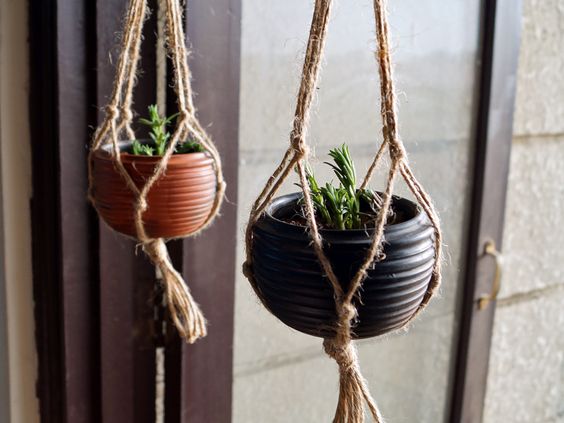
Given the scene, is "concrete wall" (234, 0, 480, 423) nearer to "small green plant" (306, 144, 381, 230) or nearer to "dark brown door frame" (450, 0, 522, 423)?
"dark brown door frame" (450, 0, 522, 423)

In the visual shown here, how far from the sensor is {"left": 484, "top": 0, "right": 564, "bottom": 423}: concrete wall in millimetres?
1308

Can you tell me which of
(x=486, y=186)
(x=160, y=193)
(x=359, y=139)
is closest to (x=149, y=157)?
(x=160, y=193)

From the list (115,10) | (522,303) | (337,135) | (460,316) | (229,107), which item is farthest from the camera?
(522,303)

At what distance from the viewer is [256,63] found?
38.4 inches

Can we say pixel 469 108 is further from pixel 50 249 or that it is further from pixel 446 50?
pixel 50 249

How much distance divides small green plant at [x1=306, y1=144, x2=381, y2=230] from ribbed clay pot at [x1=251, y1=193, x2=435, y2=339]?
35mm

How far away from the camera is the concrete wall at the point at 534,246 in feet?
4.29

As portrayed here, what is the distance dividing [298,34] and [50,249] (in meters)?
0.47

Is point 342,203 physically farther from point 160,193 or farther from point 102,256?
point 102,256

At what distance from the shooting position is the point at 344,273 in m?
0.43

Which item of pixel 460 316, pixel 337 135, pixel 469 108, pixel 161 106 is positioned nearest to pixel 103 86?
pixel 161 106

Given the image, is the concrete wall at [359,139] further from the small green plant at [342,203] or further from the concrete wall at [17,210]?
the small green plant at [342,203]

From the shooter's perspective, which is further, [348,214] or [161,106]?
[161,106]

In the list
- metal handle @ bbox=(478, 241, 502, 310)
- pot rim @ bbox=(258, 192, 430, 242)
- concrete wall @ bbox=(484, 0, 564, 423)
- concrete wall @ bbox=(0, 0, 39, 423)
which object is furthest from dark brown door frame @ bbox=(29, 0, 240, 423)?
concrete wall @ bbox=(484, 0, 564, 423)
